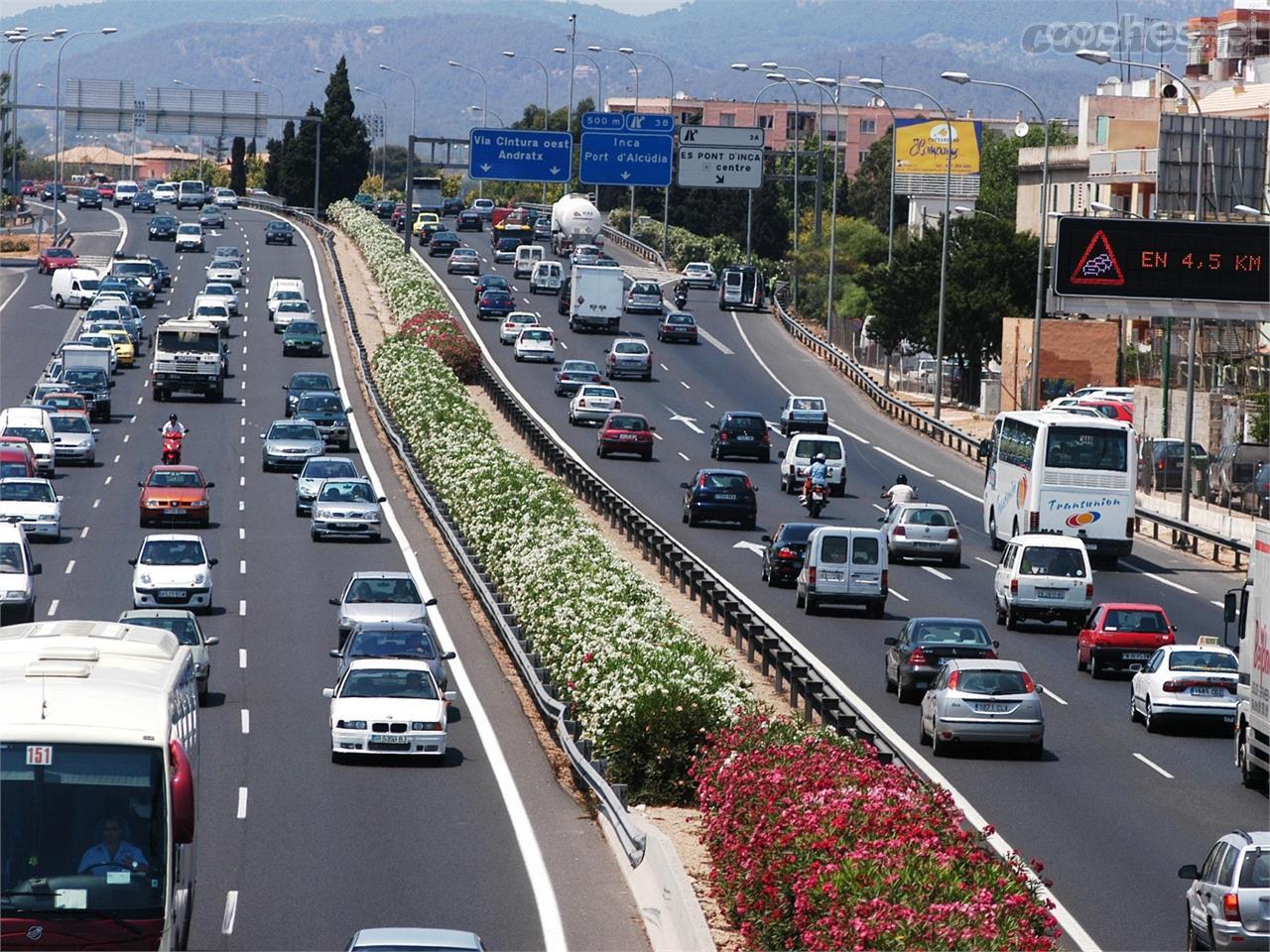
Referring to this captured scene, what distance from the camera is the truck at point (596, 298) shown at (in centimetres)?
9106

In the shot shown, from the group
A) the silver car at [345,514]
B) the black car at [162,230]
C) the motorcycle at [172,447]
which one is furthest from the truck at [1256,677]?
the black car at [162,230]

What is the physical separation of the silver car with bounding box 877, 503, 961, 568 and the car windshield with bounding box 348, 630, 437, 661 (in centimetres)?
1800

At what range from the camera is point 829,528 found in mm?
39500

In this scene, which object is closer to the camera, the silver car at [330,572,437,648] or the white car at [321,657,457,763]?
the white car at [321,657,457,763]

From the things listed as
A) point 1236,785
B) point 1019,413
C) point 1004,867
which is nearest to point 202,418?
point 1019,413

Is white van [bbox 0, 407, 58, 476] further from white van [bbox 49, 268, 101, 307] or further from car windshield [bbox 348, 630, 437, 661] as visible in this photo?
white van [bbox 49, 268, 101, 307]

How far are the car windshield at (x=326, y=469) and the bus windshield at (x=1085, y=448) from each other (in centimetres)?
1638

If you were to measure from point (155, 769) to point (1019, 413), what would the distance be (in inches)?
1446

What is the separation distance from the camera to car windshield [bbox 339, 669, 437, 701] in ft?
89.1

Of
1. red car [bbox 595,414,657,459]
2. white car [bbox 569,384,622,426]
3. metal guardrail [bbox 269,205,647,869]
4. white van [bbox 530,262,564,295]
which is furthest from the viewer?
white van [bbox 530,262,564,295]

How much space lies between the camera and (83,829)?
47.8ft

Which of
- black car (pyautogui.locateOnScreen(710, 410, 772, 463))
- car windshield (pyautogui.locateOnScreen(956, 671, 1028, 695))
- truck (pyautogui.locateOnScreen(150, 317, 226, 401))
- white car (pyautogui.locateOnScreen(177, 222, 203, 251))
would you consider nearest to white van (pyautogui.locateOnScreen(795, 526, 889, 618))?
car windshield (pyautogui.locateOnScreen(956, 671, 1028, 695))

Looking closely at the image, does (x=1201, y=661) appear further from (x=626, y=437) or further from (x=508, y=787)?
(x=626, y=437)

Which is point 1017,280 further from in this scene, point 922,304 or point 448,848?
point 448,848
